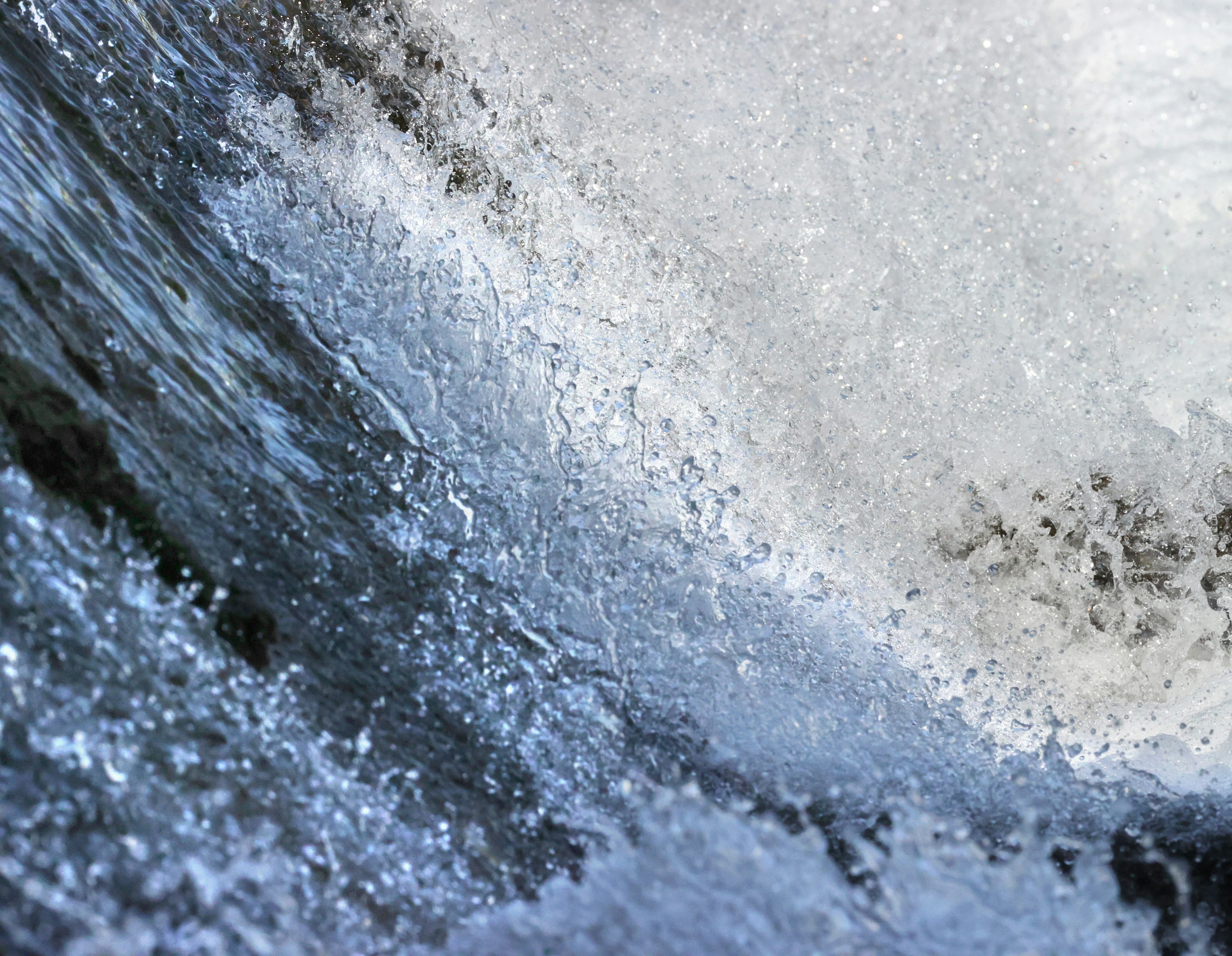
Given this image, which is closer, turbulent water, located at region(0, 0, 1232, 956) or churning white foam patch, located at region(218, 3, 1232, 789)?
turbulent water, located at region(0, 0, 1232, 956)

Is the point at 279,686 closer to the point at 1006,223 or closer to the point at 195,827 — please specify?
the point at 195,827

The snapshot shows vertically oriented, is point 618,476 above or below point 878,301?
below

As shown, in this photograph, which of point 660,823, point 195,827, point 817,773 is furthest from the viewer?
point 817,773

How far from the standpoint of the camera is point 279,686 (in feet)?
3.06

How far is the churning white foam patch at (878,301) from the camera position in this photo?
47.5 inches

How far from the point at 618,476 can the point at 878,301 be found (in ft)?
1.31

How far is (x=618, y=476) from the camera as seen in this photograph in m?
1.34

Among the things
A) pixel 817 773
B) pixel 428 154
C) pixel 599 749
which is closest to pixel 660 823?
pixel 599 749

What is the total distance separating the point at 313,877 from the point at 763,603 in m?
0.68

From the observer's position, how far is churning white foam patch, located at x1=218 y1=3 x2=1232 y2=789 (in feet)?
3.96

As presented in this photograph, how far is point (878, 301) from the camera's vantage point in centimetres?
131

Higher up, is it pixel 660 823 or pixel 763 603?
pixel 763 603

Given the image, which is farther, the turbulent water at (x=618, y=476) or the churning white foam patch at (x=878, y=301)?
the churning white foam patch at (x=878, y=301)

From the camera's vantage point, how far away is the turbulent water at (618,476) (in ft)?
2.93
